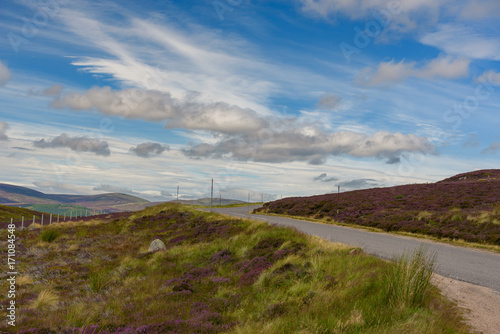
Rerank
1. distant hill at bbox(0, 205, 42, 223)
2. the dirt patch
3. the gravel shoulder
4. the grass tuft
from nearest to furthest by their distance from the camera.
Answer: the dirt patch
the gravel shoulder
the grass tuft
distant hill at bbox(0, 205, 42, 223)

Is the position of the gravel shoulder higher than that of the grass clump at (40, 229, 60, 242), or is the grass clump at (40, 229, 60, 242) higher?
the gravel shoulder

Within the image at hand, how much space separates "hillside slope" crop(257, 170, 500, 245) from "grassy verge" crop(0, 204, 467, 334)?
36.4 ft

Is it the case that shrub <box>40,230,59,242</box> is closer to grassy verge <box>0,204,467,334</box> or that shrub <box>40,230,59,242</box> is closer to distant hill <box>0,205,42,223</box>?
grassy verge <box>0,204,467,334</box>

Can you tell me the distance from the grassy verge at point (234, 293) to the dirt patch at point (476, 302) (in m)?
0.41

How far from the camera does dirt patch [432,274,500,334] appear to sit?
668 cm

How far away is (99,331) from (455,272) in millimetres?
11080

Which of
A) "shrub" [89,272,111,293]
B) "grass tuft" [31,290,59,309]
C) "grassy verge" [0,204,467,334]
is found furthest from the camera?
"shrub" [89,272,111,293]

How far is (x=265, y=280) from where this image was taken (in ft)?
31.8

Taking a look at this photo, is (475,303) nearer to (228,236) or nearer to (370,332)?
(370,332)

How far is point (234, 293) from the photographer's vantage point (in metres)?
9.22

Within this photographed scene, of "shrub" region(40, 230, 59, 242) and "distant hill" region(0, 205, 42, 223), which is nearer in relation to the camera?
"shrub" region(40, 230, 59, 242)

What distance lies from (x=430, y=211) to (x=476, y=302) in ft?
68.0

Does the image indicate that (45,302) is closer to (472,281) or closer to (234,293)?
(234,293)

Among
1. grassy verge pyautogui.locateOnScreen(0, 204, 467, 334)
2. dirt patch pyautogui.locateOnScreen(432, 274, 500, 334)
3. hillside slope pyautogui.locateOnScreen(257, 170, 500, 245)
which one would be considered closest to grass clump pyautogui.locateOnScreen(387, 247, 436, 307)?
grassy verge pyautogui.locateOnScreen(0, 204, 467, 334)
